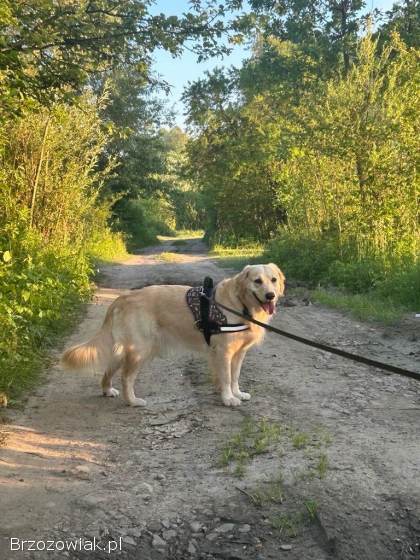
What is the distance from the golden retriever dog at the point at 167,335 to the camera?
188 inches

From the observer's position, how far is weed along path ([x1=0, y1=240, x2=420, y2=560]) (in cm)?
274

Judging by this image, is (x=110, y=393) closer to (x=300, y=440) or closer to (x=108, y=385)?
(x=108, y=385)

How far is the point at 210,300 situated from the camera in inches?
192

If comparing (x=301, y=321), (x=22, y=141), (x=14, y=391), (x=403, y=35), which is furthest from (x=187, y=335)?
(x=403, y=35)

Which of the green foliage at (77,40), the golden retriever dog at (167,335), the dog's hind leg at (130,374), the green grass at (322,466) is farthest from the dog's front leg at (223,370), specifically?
the green foliage at (77,40)

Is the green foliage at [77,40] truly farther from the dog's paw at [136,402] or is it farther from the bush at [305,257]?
the bush at [305,257]

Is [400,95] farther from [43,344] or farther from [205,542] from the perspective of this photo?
[205,542]

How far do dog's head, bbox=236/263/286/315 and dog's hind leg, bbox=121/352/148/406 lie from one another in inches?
44.6

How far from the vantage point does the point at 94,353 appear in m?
4.77

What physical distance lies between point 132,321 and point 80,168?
20.2ft

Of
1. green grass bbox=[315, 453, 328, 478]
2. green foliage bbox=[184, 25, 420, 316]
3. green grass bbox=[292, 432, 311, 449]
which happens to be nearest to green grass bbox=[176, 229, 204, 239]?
green foliage bbox=[184, 25, 420, 316]

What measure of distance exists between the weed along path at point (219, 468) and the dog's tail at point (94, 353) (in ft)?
1.30

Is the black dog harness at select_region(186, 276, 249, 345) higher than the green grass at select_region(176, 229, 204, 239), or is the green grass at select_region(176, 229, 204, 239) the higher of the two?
the green grass at select_region(176, 229, 204, 239)

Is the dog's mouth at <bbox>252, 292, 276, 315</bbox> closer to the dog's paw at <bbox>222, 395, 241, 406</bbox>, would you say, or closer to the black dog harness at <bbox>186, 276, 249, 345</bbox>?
the black dog harness at <bbox>186, 276, 249, 345</bbox>
